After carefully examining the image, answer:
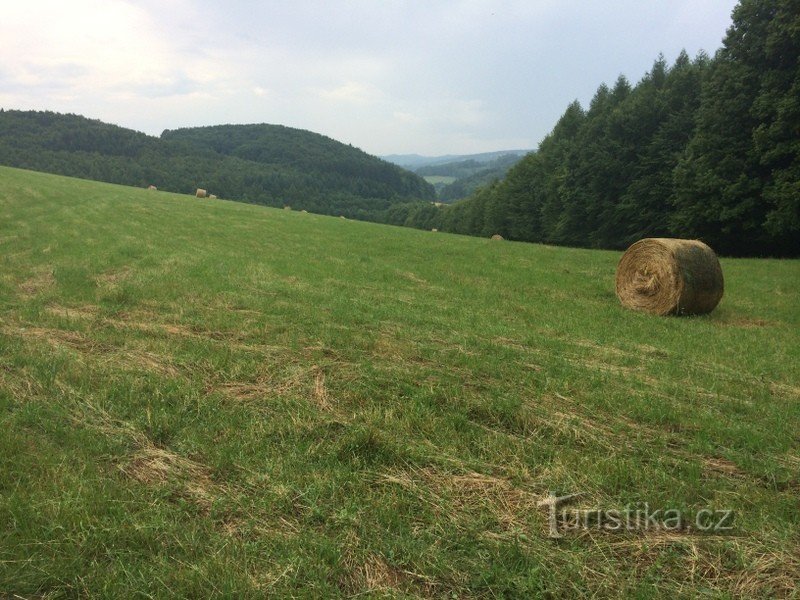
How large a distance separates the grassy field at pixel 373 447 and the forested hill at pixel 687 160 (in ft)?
81.3

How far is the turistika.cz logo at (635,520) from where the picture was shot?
347 centimetres

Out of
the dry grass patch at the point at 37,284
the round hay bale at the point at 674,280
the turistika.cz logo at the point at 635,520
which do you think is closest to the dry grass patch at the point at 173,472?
the turistika.cz logo at the point at 635,520

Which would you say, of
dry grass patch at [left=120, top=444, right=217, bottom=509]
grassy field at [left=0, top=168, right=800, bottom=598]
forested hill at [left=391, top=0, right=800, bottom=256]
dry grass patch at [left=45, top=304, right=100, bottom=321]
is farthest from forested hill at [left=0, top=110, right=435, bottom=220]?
dry grass patch at [left=120, top=444, right=217, bottom=509]

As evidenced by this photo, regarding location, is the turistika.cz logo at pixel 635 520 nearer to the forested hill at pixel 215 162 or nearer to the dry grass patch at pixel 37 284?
the dry grass patch at pixel 37 284

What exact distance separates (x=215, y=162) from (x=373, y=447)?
12023 cm

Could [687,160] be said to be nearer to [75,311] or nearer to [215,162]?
[75,311]

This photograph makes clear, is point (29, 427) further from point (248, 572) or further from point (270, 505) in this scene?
point (248, 572)

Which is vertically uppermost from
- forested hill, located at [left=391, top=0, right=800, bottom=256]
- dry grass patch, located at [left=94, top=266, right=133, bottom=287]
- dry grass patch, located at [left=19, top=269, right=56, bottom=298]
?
forested hill, located at [left=391, top=0, right=800, bottom=256]

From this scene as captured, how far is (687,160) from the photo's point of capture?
34156 mm

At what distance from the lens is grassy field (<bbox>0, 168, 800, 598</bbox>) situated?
302 centimetres

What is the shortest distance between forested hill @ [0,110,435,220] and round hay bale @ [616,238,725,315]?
275 feet

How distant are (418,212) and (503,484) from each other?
114 meters

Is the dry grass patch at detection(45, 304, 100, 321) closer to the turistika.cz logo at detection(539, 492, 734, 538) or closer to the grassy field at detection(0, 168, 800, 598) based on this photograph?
the grassy field at detection(0, 168, 800, 598)

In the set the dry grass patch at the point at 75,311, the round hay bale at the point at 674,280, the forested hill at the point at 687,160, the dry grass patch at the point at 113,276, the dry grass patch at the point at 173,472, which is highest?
the forested hill at the point at 687,160
